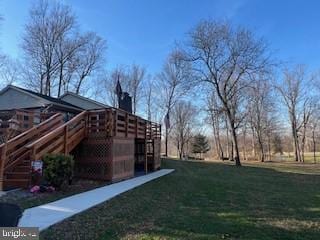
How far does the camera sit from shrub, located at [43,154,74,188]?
26.3 ft

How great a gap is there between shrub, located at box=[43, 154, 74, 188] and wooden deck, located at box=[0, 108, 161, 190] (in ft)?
1.54

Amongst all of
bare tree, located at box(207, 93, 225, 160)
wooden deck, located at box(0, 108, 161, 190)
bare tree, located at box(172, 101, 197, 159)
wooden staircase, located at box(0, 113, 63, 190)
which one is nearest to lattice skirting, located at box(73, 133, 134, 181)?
wooden deck, located at box(0, 108, 161, 190)

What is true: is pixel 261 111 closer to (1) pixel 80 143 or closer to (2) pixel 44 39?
(2) pixel 44 39

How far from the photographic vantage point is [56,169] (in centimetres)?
806

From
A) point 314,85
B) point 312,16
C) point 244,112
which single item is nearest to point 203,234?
point 312,16

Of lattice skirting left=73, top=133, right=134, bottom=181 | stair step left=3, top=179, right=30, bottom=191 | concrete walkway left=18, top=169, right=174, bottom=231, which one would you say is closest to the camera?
concrete walkway left=18, top=169, right=174, bottom=231

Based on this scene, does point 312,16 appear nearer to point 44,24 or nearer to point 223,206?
point 223,206

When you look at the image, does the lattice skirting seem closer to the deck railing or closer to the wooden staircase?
the deck railing

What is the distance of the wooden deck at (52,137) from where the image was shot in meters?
8.29

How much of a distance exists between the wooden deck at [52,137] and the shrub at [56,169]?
1.54ft

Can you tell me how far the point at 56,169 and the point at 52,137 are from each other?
1.38 metres

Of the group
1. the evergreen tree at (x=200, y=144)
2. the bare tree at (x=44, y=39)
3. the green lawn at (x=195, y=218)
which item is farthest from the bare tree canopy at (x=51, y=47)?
the green lawn at (x=195, y=218)

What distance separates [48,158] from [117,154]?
11.1 feet

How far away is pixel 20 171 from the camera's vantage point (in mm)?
8633
